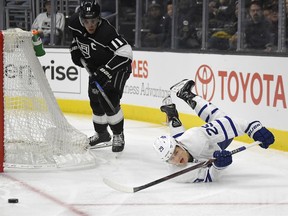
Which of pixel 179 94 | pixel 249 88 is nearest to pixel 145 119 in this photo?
pixel 249 88

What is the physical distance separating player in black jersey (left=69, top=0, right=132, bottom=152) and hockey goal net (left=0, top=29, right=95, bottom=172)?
0.51m

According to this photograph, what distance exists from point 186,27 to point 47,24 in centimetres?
248

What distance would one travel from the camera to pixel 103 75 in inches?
230

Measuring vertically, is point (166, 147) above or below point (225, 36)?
below

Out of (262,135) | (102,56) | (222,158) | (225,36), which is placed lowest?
(222,158)

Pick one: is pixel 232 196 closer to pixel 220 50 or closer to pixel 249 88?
pixel 249 88

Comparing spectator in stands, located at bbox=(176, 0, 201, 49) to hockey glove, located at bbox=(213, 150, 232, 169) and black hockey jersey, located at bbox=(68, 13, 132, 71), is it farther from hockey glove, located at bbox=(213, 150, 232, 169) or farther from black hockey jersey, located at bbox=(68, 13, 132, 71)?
hockey glove, located at bbox=(213, 150, 232, 169)

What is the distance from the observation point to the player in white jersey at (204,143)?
4.70m

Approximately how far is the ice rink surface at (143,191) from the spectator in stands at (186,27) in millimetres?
2221

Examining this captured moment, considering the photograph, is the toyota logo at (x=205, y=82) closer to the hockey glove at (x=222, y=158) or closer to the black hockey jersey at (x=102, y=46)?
the black hockey jersey at (x=102, y=46)

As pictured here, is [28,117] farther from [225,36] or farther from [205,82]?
[225,36]

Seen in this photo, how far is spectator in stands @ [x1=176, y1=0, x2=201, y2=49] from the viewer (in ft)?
26.3

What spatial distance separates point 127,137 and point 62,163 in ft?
6.02

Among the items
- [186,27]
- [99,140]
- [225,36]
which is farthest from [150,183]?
[186,27]
